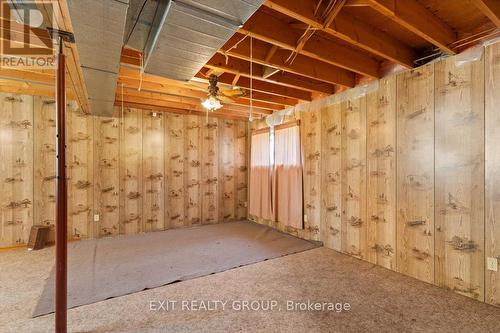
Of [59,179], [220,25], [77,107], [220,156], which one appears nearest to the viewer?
[220,25]

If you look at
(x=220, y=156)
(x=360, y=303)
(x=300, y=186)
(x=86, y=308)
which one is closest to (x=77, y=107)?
(x=220, y=156)

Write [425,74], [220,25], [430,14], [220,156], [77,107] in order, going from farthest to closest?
[220,156] < [77,107] < [425,74] < [430,14] < [220,25]

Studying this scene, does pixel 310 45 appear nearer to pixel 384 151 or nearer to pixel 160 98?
pixel 384 151

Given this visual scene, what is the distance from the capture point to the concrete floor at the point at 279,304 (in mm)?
1929

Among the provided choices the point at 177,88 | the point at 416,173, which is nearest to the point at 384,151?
the point at 416,173

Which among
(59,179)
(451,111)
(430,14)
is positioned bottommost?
(59,179)

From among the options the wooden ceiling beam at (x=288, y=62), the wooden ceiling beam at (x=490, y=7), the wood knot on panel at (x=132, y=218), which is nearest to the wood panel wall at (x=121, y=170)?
the wood knot on panel at (x=132, y=218)

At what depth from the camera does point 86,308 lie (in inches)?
85.4

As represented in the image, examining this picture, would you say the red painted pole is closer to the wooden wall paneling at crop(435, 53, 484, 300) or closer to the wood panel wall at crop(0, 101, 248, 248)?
the wood panel wall at crop(0, 101, 248, 248)

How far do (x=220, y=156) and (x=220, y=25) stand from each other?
4.11m

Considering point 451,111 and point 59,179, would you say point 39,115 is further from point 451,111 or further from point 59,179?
point 451,111

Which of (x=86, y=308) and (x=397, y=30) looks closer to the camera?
(x=86, y=308)

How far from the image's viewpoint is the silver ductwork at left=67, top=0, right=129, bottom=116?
138 centimetres

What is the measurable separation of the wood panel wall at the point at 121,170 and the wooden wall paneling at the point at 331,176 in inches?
96.1
